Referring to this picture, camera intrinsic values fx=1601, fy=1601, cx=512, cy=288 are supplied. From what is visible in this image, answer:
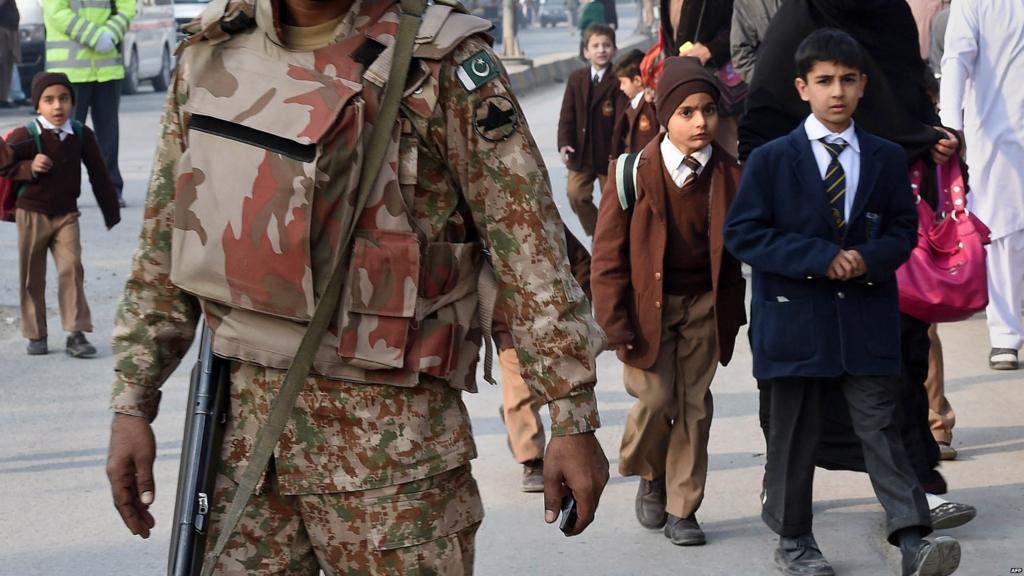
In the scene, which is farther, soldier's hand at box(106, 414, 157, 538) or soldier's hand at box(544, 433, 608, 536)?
soldier's hand at box(106, 414, 157, 538)

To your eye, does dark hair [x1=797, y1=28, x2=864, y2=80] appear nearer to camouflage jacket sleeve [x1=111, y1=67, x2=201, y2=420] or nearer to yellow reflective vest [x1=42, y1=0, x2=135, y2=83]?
camouflage jacket sleeve [x1=111, y1=67, x2=201, y2=420]

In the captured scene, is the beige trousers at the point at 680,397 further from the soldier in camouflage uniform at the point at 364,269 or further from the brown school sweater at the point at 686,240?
the soldier in camouflage uniform at the point at 364,269

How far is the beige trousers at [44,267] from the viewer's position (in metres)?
7.95

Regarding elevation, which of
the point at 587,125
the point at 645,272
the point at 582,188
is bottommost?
the point at 582,188

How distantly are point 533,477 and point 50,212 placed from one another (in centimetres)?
341

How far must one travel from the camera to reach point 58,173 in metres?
8.06

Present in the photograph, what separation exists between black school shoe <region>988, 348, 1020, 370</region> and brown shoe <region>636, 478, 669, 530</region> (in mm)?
2681

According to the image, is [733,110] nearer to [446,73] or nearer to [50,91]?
[50,91]

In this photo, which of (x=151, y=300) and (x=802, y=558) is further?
(x=802, y=558)

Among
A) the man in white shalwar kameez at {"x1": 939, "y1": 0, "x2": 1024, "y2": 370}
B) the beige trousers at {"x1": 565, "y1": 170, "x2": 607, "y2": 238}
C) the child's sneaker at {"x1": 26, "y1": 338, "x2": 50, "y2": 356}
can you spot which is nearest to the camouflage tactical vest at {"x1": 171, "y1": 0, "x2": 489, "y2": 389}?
the man in white shalwar kameez at {"x1": 939, "y1": 0, "x2": 1024, "y2": 370}

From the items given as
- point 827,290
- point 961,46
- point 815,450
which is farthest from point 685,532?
point 961,46

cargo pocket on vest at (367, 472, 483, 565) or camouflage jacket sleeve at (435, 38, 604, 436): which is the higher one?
camouflage jacket sleeve at (435, 38, 604, 436)

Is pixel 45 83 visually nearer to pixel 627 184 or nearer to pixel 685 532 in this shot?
pixel 627 184

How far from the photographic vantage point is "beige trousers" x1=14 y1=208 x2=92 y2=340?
7.95m
